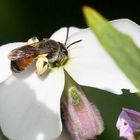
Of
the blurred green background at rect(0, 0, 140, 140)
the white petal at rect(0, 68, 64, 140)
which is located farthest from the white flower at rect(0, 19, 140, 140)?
the blurred green background at rect(0, 0, 140, 140)

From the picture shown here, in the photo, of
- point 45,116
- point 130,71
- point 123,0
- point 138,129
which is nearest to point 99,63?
point 45,116

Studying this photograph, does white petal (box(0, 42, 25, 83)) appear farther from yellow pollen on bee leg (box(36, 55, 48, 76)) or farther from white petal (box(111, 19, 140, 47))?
white petal (box(111, 19, 140, 47))

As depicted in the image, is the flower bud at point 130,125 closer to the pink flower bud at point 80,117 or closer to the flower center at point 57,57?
the pink flower bud at point 80,117

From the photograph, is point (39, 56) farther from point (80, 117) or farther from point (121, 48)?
point (121, 48)

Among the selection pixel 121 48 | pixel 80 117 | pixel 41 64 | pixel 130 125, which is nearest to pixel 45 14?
pixel 41 64

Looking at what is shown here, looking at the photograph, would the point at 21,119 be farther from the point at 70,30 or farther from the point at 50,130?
the point at 70,30
